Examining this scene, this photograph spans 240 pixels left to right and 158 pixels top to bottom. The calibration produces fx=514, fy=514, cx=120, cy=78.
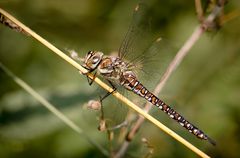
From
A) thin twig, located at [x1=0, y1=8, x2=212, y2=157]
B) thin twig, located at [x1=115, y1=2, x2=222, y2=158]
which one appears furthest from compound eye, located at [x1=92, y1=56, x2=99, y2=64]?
thin twig, located at [x1=115, y1=2, x2=222, y2=158]

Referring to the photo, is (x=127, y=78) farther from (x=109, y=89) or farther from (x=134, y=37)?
(x=109, y=89)

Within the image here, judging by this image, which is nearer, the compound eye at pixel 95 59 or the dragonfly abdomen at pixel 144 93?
the compound eye at pixel 95 59

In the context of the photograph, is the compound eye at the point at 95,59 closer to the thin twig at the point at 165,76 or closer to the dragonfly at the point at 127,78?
the dragonfly at the point at 127,78

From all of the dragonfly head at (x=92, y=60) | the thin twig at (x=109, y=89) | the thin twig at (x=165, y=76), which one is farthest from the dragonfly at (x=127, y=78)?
the thin twig at (x=109, y=89)

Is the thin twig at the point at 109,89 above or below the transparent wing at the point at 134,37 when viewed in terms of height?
below

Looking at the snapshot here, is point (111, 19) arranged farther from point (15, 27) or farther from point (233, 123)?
point (15, 27)

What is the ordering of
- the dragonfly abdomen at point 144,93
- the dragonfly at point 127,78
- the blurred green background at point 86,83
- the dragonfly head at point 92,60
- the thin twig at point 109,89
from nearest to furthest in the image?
the thin twig at point 109,89, the dragonfly head at point 92,60, the dragonfly at point 127,78, the dragonfly abdomen at point 144,93, the blurred green background at point 86,83

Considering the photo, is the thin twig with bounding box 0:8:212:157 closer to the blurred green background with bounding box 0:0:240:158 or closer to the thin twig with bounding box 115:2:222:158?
the thin twig with bounding box 115:2:222:158

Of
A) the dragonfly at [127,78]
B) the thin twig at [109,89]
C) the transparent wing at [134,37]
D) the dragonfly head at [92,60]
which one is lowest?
the thin twig at [109,89]
